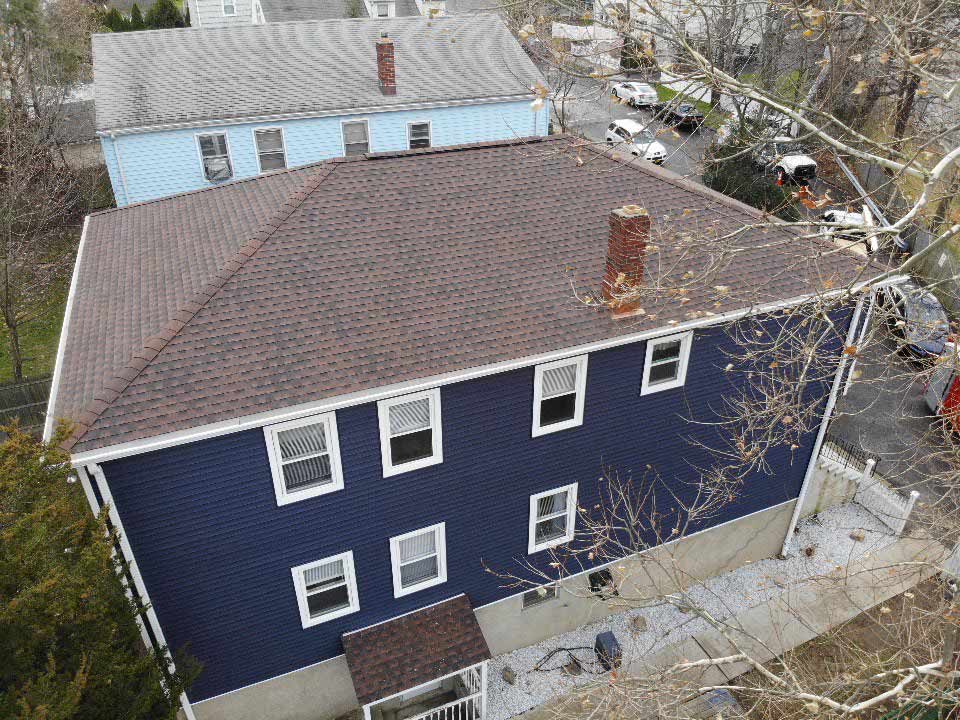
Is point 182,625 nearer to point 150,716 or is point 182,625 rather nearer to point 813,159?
point 150,716

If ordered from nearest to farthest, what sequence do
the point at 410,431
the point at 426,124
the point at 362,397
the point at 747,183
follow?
1. the point at 362,397
2. the point at 410,431
3. the point at 426,124
4. the point at 747,183

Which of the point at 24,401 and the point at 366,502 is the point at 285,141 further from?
the point at 366,502

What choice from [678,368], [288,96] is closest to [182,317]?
[678,368]

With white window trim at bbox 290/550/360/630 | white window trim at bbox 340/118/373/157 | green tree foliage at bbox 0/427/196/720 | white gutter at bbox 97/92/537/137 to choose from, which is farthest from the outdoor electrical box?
white window trim at bbox 340/118/373/157

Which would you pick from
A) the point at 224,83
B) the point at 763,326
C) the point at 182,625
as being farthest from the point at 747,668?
the point at 224,83

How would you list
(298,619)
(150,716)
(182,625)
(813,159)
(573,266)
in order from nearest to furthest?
(150,716) < (182,625) < (298,619) < (573,266) < (813,159)
